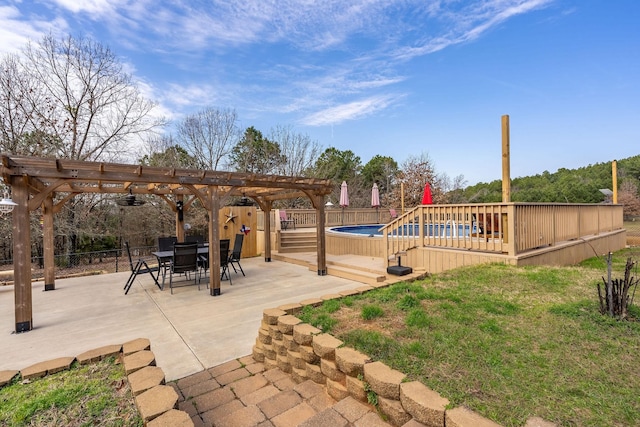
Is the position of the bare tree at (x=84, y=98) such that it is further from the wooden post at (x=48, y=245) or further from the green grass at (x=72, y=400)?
the green grass at (x=72, y=400)

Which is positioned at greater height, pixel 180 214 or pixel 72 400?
pixel 180 214

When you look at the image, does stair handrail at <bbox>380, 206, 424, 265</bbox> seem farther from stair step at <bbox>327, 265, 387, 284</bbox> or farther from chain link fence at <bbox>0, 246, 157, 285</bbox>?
chain link fence at <bbox>0, 246, 157, 285</bbox>

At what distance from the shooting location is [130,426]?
173 cm

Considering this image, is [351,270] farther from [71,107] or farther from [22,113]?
[22,113]

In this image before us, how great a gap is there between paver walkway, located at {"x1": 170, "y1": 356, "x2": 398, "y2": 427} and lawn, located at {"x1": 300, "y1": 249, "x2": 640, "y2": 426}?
0.48m

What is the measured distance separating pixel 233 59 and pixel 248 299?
12128 millimetres

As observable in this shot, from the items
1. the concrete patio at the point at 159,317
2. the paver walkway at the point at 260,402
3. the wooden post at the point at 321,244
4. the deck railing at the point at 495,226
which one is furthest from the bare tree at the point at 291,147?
the paver walkway at the point at 260,402

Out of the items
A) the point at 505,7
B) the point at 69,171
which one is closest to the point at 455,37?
the point at 505,7

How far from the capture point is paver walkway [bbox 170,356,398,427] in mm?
1958

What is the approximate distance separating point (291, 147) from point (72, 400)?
19.7 meters

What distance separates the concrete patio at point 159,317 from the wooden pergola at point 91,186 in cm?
52

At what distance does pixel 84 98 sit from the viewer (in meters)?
11.9

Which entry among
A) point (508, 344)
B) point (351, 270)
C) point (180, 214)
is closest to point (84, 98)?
point (180, 214)

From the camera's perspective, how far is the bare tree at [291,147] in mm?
20703
